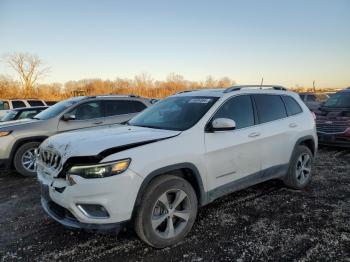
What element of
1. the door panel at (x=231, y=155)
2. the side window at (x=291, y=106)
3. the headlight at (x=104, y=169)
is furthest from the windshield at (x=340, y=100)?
the headlight at (x=104, y=169)

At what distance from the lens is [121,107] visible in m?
8.18

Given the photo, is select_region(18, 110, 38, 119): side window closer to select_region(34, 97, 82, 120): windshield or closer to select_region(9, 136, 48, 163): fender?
select_region(34, 97, 82, 120): windshield

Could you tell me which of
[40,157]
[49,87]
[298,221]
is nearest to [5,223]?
[40,157]

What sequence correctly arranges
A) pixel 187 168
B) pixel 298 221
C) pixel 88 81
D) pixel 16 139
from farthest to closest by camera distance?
pixel 88 81 → pixel 16 139 → pixel 298 221 → pixel 187 168

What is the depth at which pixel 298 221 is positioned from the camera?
4.12 meters

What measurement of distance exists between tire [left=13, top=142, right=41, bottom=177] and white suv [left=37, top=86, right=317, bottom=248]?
3298mm

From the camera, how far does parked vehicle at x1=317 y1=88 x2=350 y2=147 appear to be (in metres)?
8.21

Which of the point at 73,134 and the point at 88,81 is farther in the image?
the point at 88,81

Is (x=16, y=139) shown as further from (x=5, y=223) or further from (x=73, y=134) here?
(x=73, y=134)

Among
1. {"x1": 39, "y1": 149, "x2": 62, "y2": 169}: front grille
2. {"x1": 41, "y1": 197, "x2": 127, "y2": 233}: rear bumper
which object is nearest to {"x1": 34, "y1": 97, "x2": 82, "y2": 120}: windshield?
{"x1": 39, "y1": 149, "x2": 62, "y2": 169}: front grille

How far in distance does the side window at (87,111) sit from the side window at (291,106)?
448 centimetres

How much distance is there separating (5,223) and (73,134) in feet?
5.58

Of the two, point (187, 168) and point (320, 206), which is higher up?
point (187, 168)

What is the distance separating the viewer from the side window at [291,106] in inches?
208
